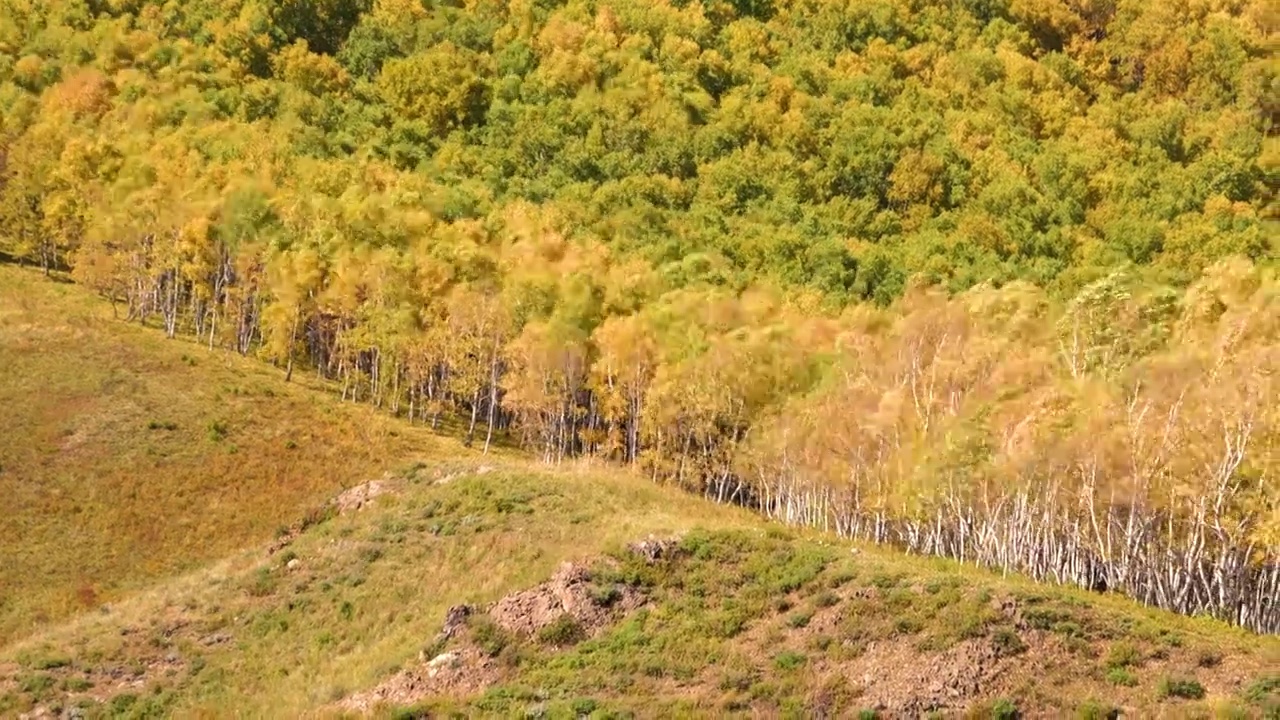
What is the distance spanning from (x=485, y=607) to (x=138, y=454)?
37.5 meters

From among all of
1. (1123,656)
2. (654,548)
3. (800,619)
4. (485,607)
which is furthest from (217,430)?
(1123,656)

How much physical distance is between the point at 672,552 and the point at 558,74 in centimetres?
13568

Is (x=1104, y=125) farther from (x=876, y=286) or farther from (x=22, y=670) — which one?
(x=22, y=670)

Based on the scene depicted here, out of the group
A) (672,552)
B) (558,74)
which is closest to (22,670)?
(672,552)

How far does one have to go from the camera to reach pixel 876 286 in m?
133

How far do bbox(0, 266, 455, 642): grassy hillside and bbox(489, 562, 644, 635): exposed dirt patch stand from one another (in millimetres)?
25833

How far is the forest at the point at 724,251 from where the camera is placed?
199ft

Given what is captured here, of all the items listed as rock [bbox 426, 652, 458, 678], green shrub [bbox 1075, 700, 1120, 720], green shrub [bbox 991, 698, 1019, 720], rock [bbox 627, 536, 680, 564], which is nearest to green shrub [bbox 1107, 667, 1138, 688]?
green shrub [bbox 1075, 700, 1120, 720]

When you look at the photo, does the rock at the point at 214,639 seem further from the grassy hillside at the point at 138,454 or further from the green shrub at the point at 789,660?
the green shrub at the point at 789,660

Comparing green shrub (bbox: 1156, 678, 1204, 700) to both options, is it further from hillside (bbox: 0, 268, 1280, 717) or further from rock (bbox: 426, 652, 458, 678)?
rock (bbox: 426, 652, 458, 678)

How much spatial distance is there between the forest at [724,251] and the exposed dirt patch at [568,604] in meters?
20.8

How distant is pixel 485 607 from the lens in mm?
52562

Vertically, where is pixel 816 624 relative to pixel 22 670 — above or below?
above

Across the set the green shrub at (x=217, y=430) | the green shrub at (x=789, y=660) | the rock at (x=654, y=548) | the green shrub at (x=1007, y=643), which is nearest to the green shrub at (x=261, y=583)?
the rock at (x=654, y=548)
